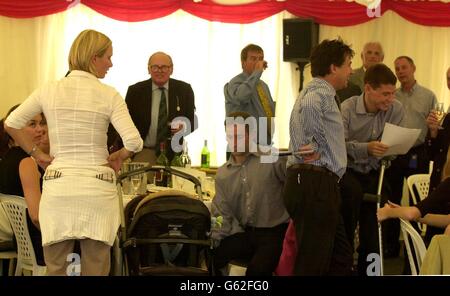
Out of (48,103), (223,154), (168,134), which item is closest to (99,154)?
(48,103)

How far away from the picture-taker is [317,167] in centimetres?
296

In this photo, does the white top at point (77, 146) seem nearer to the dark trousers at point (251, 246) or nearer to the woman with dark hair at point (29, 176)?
the woman with dark hair at point (29, 176)

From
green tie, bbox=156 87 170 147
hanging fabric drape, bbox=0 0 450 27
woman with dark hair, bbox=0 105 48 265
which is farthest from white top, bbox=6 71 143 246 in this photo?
hanging fabric drape, bbox=0 0 450 27

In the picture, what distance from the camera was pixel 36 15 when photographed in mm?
5891

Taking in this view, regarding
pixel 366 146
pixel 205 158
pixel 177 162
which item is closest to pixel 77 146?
pixel 177 162

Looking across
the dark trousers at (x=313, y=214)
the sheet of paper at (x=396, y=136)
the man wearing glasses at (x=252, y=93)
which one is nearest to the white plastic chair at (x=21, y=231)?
the dark trousers at (x=313, y=214)

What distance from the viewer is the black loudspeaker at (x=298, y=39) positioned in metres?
6.00

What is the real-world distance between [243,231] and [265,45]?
10.9 ft

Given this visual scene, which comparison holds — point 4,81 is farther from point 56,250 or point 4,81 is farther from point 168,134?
point 56,250

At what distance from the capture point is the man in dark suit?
166 inches

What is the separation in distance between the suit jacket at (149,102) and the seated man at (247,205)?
1.10 metres

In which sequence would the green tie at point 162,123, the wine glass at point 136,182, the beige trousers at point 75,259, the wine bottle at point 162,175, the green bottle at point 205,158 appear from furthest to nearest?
the green bottle at point 205,158 < the green tie at point 162,123 < the wine bottle at point 162,175 < the wine glass at point 136,182 < the beige trousers at point 75,259

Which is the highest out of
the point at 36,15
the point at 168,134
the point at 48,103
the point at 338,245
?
the point at 36,15

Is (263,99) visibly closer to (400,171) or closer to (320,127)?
(400,171)
